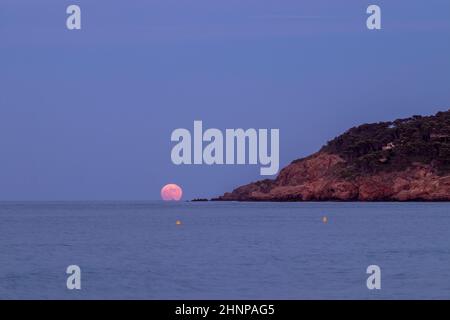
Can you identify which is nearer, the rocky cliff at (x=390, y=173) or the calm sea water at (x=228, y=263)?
the calm sea water at (x=228, y=263)

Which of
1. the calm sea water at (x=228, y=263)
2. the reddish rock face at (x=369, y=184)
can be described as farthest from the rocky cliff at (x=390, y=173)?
the calm sea water at (x=228, y=263)

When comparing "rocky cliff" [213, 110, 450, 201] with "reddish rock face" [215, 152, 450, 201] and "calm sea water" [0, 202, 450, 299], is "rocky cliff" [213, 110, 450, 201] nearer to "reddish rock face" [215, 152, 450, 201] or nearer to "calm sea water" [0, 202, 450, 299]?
"reddish rock face" [215, 152, 450, 201]

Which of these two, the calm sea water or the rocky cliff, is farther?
the rocky cliff

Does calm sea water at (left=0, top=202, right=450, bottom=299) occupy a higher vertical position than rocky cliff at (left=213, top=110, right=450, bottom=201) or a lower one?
lower

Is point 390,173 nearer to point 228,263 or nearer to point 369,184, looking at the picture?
point 369,184

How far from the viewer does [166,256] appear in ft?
179

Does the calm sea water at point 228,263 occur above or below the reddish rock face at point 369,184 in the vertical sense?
below

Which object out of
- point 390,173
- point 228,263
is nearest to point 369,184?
point 390,173

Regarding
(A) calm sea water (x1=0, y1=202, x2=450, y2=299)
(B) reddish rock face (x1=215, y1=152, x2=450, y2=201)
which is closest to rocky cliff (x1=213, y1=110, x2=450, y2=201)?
(B) reddish rock face (x1=215, y1=152, x2=450, y2=201)

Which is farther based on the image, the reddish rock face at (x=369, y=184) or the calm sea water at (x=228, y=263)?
the reddish rock face at (x=369, y=184)

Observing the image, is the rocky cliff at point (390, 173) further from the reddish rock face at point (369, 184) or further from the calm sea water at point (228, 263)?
the calm sea water at point (228, 263)
